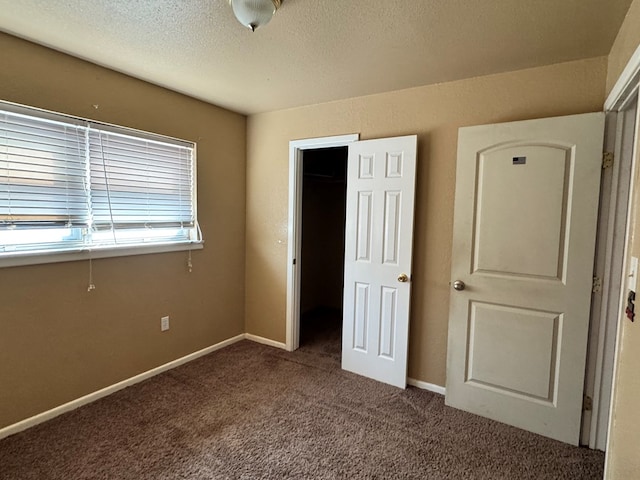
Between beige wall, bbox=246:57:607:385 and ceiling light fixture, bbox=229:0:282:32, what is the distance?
54.2 inches

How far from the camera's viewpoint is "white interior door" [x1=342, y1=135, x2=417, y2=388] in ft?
8.51

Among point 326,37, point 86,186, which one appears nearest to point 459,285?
point 326,37

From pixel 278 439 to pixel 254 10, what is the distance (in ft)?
7.65

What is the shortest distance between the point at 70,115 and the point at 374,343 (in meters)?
2.76

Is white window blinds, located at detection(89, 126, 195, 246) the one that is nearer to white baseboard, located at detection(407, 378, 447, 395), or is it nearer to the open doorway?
the open doorway

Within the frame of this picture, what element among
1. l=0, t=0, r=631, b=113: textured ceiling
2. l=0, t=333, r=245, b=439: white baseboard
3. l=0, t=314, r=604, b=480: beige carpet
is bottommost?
l=0, t=314, r=604, b=480: beige carpet

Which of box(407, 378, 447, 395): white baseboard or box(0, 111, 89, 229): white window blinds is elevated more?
box(0, 111, 89, 229): white window blinds

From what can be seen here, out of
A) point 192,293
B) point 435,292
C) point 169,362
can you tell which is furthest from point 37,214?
point 435,292

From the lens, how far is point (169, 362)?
2936mm

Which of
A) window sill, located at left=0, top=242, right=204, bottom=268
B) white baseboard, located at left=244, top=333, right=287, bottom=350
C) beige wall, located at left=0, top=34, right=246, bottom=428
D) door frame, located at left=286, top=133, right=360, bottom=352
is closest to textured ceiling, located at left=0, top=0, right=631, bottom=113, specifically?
beige wall, located at left=0, top=34, right=246, bottom=428

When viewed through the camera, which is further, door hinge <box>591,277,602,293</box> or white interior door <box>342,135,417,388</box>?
white interior door <box>342,135,417,388</box>

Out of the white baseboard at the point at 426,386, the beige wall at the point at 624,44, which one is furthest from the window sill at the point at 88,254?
the beige wall at the point at 624,44

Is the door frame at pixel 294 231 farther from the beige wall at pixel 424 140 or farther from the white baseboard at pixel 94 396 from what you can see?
the white baseboard at pixel 94 396

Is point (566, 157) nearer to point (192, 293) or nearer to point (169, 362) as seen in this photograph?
point (192, 293)
